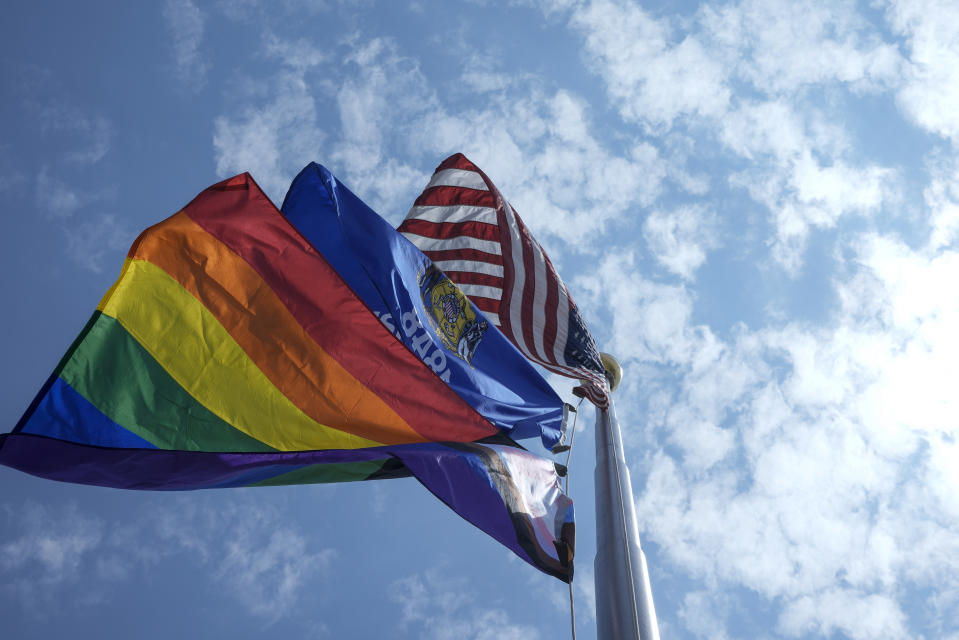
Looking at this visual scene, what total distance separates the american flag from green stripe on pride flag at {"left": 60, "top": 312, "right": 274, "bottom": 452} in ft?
16.6

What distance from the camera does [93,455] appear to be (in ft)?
16.6

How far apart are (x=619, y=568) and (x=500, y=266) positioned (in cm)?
600

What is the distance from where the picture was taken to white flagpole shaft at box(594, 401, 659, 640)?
4746 millimetres

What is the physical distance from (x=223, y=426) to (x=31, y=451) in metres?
1.32

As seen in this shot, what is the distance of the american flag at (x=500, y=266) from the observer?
992cm

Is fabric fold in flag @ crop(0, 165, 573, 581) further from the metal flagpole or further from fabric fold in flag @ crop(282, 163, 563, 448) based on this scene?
fabric fold in flag @ crop(282, 163, 563, 448)

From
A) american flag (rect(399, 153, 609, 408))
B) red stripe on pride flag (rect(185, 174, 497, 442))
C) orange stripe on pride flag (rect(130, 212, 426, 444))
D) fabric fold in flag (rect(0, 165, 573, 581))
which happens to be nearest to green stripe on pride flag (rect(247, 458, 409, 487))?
fabric fold in flag (rect(0, 165, 573, 581))

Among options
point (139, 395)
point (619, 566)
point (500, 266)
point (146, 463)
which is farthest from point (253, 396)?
point (500, 266)

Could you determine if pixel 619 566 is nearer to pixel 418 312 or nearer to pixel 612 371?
pixel 418 312

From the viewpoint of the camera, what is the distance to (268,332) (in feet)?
20.4

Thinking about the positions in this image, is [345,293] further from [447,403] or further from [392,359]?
[447,403]

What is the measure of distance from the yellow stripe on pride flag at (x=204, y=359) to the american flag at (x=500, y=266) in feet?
14.7

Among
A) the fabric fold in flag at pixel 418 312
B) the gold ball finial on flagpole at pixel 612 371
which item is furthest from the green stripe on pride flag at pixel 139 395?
the gold ball finial on flagpole at pixel 612 371

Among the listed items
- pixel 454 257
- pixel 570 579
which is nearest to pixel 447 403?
pixel 570 579
